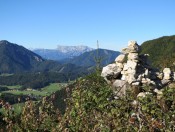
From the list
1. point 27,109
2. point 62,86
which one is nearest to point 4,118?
point 27,109

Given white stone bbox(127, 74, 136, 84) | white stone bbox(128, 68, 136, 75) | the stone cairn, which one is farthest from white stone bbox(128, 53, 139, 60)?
white stone bbox(127, 74, 136, 84)

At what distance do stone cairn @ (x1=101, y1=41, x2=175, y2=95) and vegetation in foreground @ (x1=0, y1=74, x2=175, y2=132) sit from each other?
7.97m

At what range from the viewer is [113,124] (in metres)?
12.4

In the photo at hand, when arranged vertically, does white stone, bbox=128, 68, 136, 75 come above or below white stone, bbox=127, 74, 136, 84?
above

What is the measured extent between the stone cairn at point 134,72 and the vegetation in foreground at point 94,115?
797 cm

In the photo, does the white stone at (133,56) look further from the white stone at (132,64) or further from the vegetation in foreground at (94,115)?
the vegetation in foreground at (94,115)

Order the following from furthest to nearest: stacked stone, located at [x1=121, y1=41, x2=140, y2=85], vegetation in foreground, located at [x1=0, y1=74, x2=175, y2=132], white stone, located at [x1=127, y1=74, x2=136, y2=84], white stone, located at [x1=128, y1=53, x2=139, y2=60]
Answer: white stone, located at [x1=128, y1=53, x2=139, y2=60], stacked stone, located at [x1=121, y1=41, x2=140, y2=85], white stone, located at [x1=127, y1=74, x2=136, y2=84], vegetation in foreground, located at [x1=0, y1=74, x2=175, y2=132]

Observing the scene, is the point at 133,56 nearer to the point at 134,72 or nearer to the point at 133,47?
the point at 133,47

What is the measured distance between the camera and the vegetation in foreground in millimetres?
10891

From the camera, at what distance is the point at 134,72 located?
27.5m

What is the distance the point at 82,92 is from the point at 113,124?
15.9ft

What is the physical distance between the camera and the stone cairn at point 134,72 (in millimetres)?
26734

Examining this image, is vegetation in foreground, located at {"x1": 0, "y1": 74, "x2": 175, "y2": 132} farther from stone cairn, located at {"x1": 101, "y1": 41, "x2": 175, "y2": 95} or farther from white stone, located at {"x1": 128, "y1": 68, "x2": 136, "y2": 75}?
white stone, located at {"x1": 128, "y1": 68, "x2": 136, "y2": 75}

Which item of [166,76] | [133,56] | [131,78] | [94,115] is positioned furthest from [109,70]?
[94,115]
